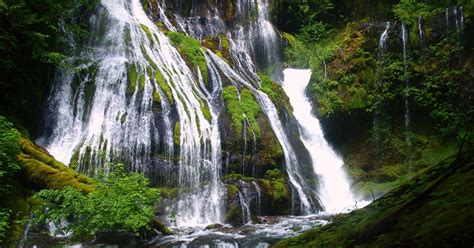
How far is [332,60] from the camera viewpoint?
21922mm

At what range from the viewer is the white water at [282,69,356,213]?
16.4 meters

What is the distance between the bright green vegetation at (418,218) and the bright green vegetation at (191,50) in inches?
550

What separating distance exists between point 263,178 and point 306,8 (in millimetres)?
16501

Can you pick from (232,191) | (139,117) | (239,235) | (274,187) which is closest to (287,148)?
(274,187)

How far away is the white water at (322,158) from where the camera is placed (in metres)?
16.4

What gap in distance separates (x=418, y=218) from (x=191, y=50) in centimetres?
1659

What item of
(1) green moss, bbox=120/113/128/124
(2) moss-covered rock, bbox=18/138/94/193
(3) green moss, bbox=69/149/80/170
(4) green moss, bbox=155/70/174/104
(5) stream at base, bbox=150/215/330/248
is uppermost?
(4) green moss, bbox=155/70/174/104

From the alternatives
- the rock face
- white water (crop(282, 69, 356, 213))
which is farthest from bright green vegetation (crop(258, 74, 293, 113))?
white water (crop(282, 69, 356, 213))

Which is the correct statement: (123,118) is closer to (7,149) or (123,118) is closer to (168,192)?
(168,192)

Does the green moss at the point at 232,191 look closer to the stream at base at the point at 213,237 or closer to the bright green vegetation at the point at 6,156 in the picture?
the stream at base at the point at 213,237

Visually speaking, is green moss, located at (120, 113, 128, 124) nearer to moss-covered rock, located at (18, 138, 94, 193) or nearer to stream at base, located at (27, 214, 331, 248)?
moss-covered rock, located at (18, 138, 94, 193)

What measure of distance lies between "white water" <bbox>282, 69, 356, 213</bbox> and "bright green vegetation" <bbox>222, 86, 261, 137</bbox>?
3.93 m

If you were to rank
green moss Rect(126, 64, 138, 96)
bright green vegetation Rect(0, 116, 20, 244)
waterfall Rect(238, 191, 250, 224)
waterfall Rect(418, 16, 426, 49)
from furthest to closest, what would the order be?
1. waterfall Rect(418, 16, 426, 49)
2. green moss Rect(126, 64, 138, 96)
3. waterfall Rect(238, 191, 250, 224)
4. bright green vegetation Rect(0, 116, 20, 244)

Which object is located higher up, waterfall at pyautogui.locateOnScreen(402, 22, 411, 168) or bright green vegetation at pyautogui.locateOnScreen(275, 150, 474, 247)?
waterfall at pyautogui.locateOnScreen(402, 22, 411, 168)
